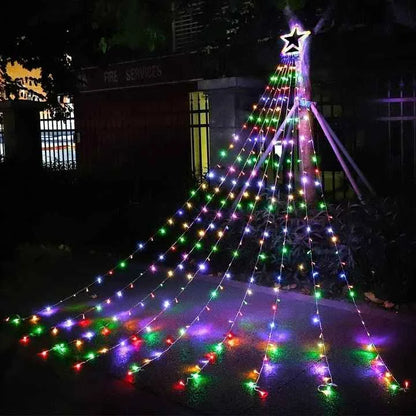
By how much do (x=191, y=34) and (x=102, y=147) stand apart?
371 centimetres

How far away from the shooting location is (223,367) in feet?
16.0

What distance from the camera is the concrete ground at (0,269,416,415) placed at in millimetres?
4273

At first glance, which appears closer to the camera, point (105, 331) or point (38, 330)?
point (105, 331)

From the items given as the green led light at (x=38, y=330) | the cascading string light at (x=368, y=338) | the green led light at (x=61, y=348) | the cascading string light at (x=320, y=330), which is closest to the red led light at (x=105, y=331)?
the green led light at (x=61, y=348)

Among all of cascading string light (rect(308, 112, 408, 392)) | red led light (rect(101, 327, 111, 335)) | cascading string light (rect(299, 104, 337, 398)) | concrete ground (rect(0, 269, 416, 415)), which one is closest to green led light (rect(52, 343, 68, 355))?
concrete ground (rect(0, 269, 416, 415))

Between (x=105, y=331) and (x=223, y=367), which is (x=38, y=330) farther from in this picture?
(x=223, y=367)

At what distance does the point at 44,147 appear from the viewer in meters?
16.2

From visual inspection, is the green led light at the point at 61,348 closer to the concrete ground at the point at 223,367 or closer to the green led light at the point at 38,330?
the concrete ground at the point at 223,367

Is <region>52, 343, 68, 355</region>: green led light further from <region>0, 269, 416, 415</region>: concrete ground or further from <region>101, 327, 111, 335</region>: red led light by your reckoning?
<region>101, 327, 111, 335</region>: red led light

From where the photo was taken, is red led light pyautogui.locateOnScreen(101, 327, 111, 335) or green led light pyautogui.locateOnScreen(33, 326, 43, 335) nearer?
red led light pyautogui.locateOnScreen(101, 327, 111, 335)

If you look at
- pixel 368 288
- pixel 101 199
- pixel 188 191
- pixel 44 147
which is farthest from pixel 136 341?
pixel 44 147

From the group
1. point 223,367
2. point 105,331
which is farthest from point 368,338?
point 105,331

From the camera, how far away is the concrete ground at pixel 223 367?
14.0 feet

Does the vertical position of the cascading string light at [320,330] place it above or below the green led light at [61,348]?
above
